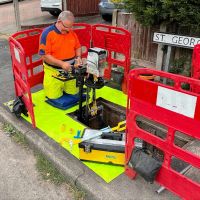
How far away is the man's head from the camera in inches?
153

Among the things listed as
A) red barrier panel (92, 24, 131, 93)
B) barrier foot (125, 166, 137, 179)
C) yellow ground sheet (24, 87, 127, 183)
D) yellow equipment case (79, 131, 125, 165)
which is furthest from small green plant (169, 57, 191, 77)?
barrier foot (125, 166, 137, 179)

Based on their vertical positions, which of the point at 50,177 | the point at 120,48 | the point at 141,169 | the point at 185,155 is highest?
the point at 120,48

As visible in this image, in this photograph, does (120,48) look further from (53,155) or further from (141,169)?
(141,169)

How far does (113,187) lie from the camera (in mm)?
2863

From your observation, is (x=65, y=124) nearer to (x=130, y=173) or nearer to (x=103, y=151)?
(x=103, y=151)

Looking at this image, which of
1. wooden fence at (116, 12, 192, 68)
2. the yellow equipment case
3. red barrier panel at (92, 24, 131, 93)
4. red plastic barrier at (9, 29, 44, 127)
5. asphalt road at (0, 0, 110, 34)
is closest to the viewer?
the yellow equipment case

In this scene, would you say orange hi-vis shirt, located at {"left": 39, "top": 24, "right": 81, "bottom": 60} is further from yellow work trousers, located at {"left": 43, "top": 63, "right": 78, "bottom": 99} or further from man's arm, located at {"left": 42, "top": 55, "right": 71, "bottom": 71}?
yellow work trousers, located at {"left": 43, "top": 63, "right": 78, "bottom": 99}

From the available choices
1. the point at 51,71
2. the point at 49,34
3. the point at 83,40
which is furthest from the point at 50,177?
the point at 83,40

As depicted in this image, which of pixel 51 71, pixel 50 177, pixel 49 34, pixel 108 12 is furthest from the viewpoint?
pixel 108 12

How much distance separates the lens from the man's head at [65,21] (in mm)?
3892

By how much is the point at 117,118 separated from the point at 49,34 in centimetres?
171

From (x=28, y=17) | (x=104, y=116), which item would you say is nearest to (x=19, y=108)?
(x=104, y=116)

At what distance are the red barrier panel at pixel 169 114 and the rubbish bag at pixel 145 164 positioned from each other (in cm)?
9

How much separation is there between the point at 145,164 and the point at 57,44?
238cm
